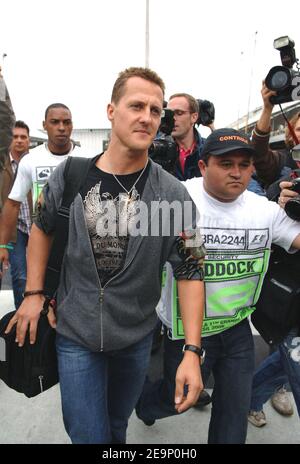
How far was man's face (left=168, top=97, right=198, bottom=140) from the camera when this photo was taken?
2.85 meters

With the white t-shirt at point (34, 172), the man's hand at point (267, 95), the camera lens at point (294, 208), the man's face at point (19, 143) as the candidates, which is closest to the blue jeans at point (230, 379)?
the camera lens at point (294, 208)

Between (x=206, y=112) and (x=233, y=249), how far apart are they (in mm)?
1966

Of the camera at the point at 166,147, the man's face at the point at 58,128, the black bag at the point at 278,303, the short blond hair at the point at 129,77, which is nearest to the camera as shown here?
the short blond hair at the point at 129,77

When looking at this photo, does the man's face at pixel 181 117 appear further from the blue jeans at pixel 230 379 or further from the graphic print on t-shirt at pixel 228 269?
the blue jeans at pixel 230 379

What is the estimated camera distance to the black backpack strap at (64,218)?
4.59 feet

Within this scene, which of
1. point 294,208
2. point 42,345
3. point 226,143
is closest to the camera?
point 42,345

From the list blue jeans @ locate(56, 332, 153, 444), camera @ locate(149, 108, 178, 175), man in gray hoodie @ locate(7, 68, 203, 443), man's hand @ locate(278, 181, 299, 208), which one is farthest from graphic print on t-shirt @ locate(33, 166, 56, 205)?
man's hand @ locate(278, 181, 299, 208)

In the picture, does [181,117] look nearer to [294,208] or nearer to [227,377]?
[294,208]

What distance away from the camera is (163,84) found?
1.47m

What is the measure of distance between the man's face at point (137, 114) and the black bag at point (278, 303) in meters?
0.94

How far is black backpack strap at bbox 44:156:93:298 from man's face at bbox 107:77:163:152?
0.20 m

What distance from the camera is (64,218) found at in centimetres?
139

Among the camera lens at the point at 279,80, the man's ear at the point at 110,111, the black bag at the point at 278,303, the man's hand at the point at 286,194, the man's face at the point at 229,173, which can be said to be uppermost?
the camera lens at the point at 279,80

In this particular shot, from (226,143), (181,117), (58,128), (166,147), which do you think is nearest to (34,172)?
(58,128)
